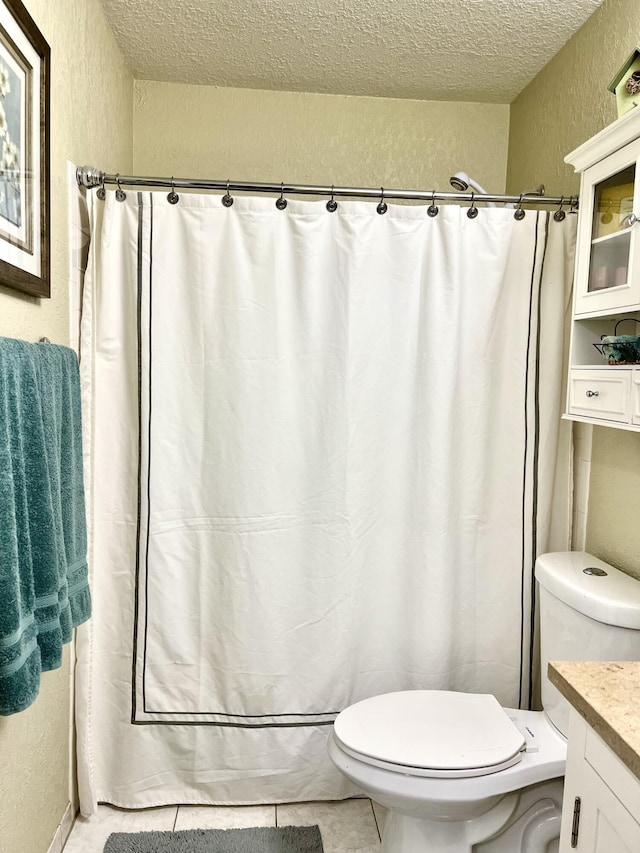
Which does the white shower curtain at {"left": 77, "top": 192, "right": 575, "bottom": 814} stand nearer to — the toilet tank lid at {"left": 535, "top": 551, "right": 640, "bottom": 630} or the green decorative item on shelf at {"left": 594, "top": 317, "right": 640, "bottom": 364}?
the toilet tank lid at {"left": 535, "top": 551, "right": 640, "bottom": 630}

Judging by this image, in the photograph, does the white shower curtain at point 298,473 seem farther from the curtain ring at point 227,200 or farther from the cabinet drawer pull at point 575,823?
the cabinet drawer pull at point 575,823

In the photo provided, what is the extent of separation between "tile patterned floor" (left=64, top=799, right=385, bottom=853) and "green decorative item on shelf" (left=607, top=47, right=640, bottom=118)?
1.99 meters

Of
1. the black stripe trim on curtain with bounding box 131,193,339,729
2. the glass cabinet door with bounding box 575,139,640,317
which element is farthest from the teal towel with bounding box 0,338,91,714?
the glass cabinet door with bounding box 575,139,640,317

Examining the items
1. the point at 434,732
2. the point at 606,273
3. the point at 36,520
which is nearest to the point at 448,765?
the point at 434,732

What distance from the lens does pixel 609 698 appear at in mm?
948

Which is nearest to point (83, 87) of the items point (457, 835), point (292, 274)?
point (292, 274)

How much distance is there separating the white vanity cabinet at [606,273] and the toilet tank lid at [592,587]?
0.38 m

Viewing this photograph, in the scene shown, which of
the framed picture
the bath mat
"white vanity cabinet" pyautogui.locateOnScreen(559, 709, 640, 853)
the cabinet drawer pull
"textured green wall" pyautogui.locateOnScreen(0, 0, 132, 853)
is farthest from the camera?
the bath mat

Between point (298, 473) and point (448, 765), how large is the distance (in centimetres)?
83

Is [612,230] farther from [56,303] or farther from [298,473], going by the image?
[56,303]

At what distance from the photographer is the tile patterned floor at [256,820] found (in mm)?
1731

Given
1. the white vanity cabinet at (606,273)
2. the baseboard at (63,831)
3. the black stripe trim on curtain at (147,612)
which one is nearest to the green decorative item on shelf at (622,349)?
the white vanity cabinet at (606,273)

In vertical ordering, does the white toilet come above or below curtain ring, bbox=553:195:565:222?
below

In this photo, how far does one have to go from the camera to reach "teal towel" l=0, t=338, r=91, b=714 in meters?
0.98
